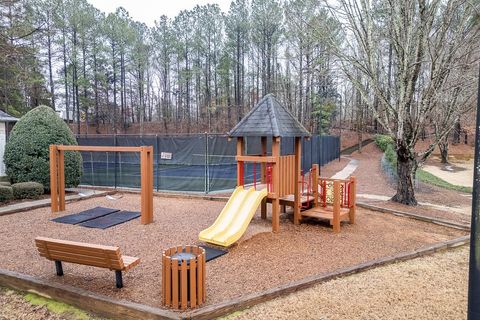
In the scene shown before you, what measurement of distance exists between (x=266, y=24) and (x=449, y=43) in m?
23.5

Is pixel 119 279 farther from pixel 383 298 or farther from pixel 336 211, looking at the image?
pixel 336 211

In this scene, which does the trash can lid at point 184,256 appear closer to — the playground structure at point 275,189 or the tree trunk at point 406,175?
the playground structure at point 275,189

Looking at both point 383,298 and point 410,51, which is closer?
point 383,298

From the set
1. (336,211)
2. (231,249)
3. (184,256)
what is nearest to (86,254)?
(184,256)

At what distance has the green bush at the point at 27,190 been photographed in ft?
29.9

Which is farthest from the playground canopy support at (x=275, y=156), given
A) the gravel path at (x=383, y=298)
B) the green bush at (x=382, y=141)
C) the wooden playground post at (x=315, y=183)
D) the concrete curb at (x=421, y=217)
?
the green bush at (x=382, y=141)

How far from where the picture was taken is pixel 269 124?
21.1 feet

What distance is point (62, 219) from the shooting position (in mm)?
7172

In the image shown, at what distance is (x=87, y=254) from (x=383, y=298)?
333cm

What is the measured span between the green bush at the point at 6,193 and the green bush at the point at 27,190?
283mm

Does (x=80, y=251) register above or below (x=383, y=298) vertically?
above

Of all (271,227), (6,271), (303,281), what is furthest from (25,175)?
(303,281)

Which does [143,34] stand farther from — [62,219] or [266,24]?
[62,219]

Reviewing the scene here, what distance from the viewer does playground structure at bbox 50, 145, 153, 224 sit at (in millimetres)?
6867
